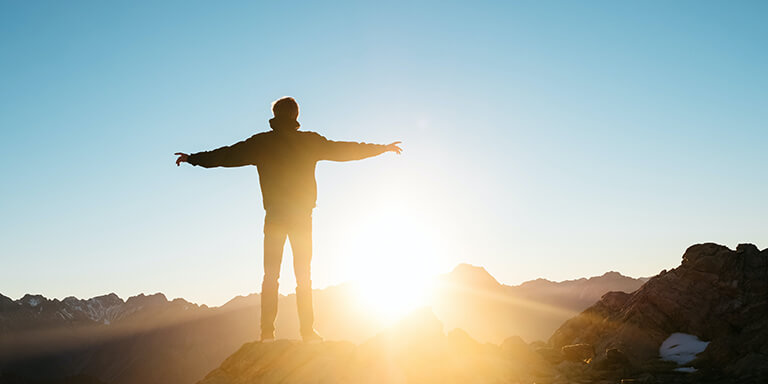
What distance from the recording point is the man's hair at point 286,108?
35.1ft

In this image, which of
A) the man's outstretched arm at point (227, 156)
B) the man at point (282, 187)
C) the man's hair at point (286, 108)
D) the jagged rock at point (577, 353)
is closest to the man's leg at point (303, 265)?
the man at point (282, 187)

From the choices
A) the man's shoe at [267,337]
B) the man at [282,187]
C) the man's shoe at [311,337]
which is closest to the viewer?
the man's shoe at [311,337]

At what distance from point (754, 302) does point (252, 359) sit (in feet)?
48.1

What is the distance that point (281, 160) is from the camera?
34.8ft

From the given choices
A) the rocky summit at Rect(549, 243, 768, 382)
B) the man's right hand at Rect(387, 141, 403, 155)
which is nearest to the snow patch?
the rocky summit at Rect(549, 243, 768, 382)

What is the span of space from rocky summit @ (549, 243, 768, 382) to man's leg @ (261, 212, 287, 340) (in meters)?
7.89

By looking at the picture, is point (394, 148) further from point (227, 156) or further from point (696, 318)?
point (696, 318)

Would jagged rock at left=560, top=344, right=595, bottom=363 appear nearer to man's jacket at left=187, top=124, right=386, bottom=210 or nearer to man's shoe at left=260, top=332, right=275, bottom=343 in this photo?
man's shoe at left=260, top=332, right=275, bottom=343

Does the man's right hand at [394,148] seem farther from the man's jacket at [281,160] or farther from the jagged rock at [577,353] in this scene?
the jagged rock at [577,353]

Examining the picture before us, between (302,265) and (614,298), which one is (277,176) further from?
(614,298)

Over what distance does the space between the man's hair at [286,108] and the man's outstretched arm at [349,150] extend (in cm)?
87

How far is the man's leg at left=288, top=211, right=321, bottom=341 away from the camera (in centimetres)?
1053

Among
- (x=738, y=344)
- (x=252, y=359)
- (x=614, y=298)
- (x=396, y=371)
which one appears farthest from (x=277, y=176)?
(x=614, y=298)

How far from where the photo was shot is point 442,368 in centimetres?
832
